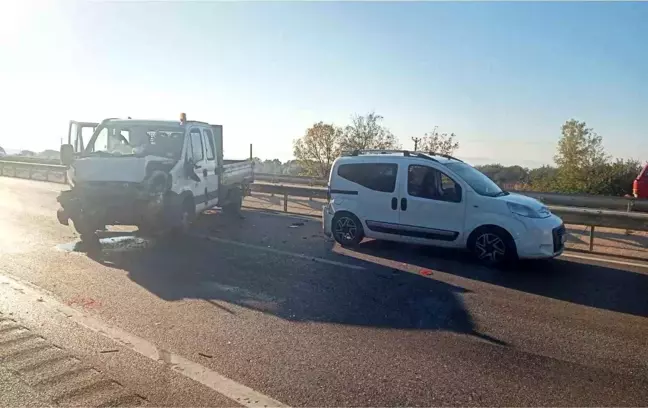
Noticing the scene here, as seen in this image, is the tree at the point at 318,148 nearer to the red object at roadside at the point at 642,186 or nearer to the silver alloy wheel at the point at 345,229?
the red object at roadside at the point at 642,186

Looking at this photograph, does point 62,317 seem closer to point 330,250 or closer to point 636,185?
point 330,250

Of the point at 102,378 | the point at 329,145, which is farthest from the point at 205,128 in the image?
the point at 329,145

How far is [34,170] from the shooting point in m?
29.9

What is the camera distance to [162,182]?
972 centimetres

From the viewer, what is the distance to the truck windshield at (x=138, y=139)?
10641mm

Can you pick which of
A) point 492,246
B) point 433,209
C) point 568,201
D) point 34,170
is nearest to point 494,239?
point 492,246

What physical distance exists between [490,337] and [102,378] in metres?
3.47

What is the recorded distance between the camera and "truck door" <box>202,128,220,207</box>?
11.9 metres

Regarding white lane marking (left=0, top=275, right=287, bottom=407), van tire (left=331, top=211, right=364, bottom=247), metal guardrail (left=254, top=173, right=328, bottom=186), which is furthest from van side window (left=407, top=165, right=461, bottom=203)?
metal guardrail (left=254, top=173, right=328, bottom=186)

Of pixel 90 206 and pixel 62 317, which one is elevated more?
pixel 90 206

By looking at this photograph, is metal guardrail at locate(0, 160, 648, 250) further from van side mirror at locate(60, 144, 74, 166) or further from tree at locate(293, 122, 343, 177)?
van side mirror at locate(60, 144, 74, 166)

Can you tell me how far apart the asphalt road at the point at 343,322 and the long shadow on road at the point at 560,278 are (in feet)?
0.10

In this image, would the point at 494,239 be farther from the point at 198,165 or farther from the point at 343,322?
the point at 198,165

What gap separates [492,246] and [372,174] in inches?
97.2
